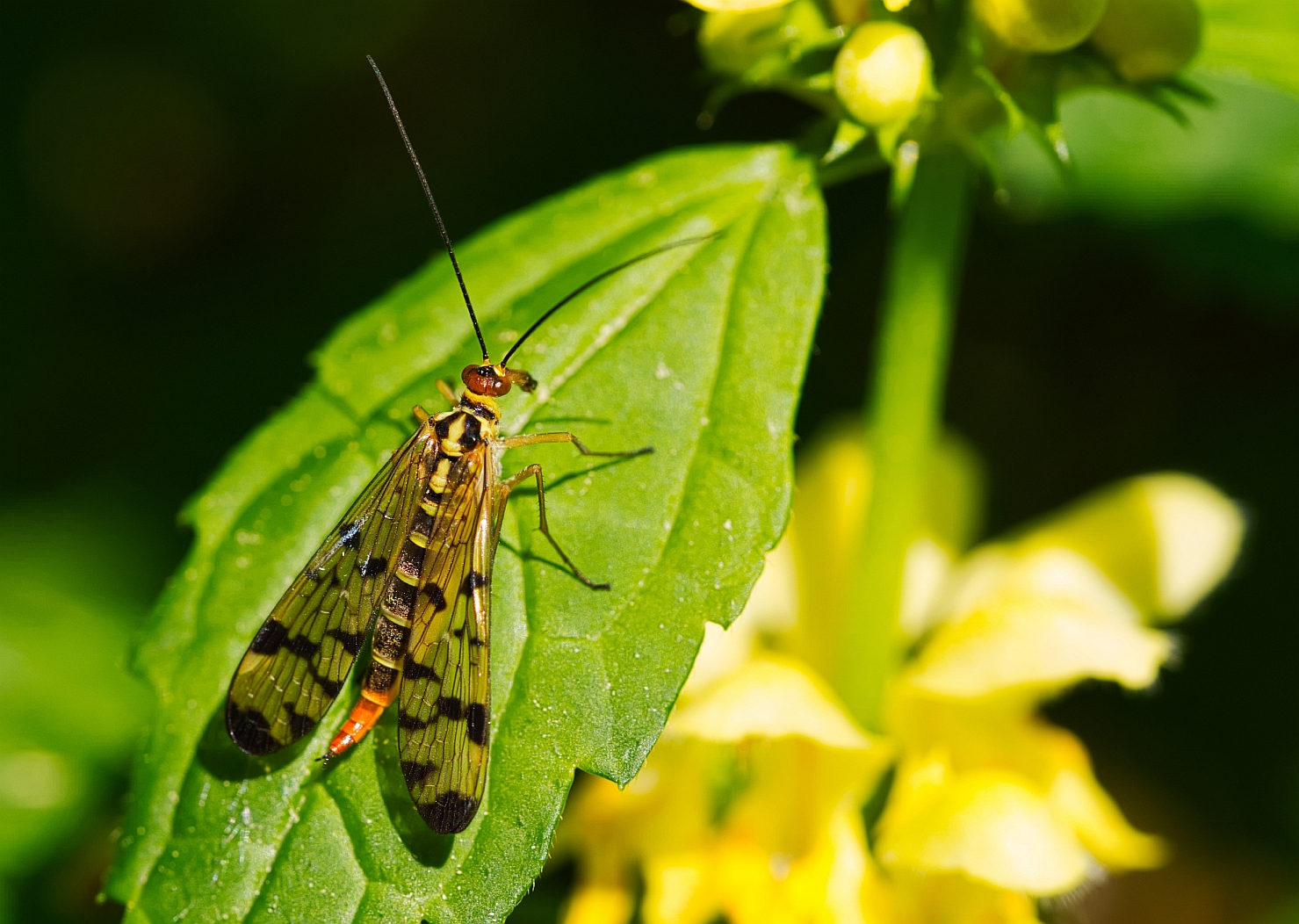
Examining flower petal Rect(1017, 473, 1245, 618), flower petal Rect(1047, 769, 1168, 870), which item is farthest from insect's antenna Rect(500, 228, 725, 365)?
flower petal Rect(1047, 769, 1168, 870)

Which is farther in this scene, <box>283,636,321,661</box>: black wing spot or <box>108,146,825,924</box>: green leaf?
<box>283,636,321,661</box>: black wing spot

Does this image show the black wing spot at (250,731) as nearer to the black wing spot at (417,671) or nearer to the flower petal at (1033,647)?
the black wing spot at (417,671)

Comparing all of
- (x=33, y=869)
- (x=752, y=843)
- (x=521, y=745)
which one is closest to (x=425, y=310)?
(x=521, y=745)

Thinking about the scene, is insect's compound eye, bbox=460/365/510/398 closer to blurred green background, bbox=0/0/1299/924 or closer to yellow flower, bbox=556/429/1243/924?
yellow flower, bbox=556/429/1243/924

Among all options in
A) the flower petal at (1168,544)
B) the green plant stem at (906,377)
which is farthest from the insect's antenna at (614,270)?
the flower petal at (1168,544)

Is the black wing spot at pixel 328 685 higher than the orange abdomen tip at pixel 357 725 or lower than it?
lower

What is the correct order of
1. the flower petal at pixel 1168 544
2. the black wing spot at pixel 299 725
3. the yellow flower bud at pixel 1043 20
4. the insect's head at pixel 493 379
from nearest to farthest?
the yellow flower bud at pixel 1043 20 < the black wing spot at pixel 299 725 < the insect's head at pixel 493 379 < the flower petal at pixel 1168 544

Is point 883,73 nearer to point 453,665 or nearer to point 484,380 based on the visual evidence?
point 484,380

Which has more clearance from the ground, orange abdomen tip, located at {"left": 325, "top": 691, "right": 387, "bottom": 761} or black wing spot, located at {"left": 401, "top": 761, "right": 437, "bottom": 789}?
black wing spot, located at {"left": 401, "top": 761, "right": 437, "bottom": 789}

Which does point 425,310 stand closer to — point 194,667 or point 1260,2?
point 194,667
